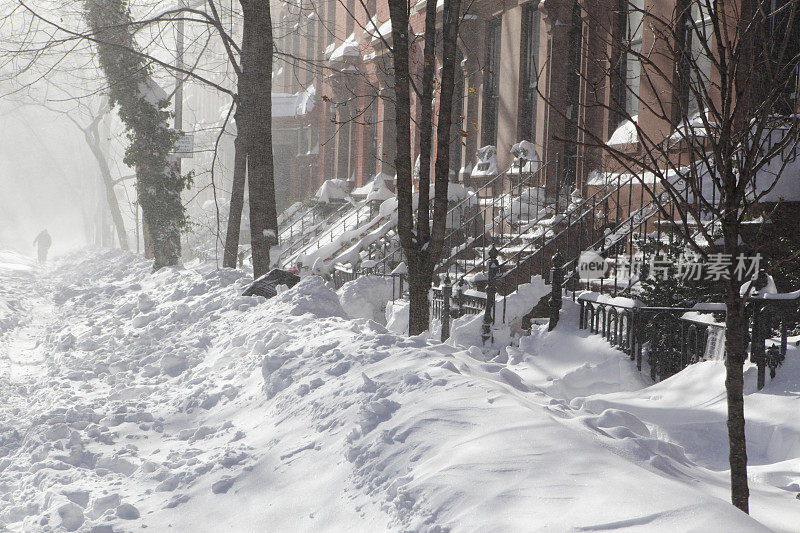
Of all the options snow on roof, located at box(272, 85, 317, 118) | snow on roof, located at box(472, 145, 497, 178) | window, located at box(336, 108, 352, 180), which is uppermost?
snow on roof, located at box(272, 85, 317, 118)

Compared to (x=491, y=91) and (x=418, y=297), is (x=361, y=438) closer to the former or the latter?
(x=418, y=297)

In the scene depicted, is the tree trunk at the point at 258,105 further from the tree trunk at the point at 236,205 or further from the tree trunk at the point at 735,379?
the tree trunk at the point at 735,379

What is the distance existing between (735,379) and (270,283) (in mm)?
7708

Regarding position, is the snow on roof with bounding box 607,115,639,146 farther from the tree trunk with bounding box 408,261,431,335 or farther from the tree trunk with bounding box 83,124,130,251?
the tree trunk with bounding box 83,124,130,251

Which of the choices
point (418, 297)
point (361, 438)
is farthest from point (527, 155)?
point (361, 438)

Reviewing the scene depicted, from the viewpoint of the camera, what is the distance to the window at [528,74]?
16812 millimetres

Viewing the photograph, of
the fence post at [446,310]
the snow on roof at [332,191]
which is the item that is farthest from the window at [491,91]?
the fence post at [446,310]

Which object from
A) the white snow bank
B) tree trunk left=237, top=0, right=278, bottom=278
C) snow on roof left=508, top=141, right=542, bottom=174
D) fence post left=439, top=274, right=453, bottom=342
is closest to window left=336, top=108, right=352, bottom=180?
snow on roof left=508, top=141, right=542, bottom=174

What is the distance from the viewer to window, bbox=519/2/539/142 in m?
16.8

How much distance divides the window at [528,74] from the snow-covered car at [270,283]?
853 cm

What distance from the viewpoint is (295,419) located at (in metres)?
4.94

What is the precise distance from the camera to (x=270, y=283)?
10312 mm

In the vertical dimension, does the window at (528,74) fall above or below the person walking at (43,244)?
above

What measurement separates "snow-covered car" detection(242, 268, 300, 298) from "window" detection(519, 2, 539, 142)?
853 centimetres
